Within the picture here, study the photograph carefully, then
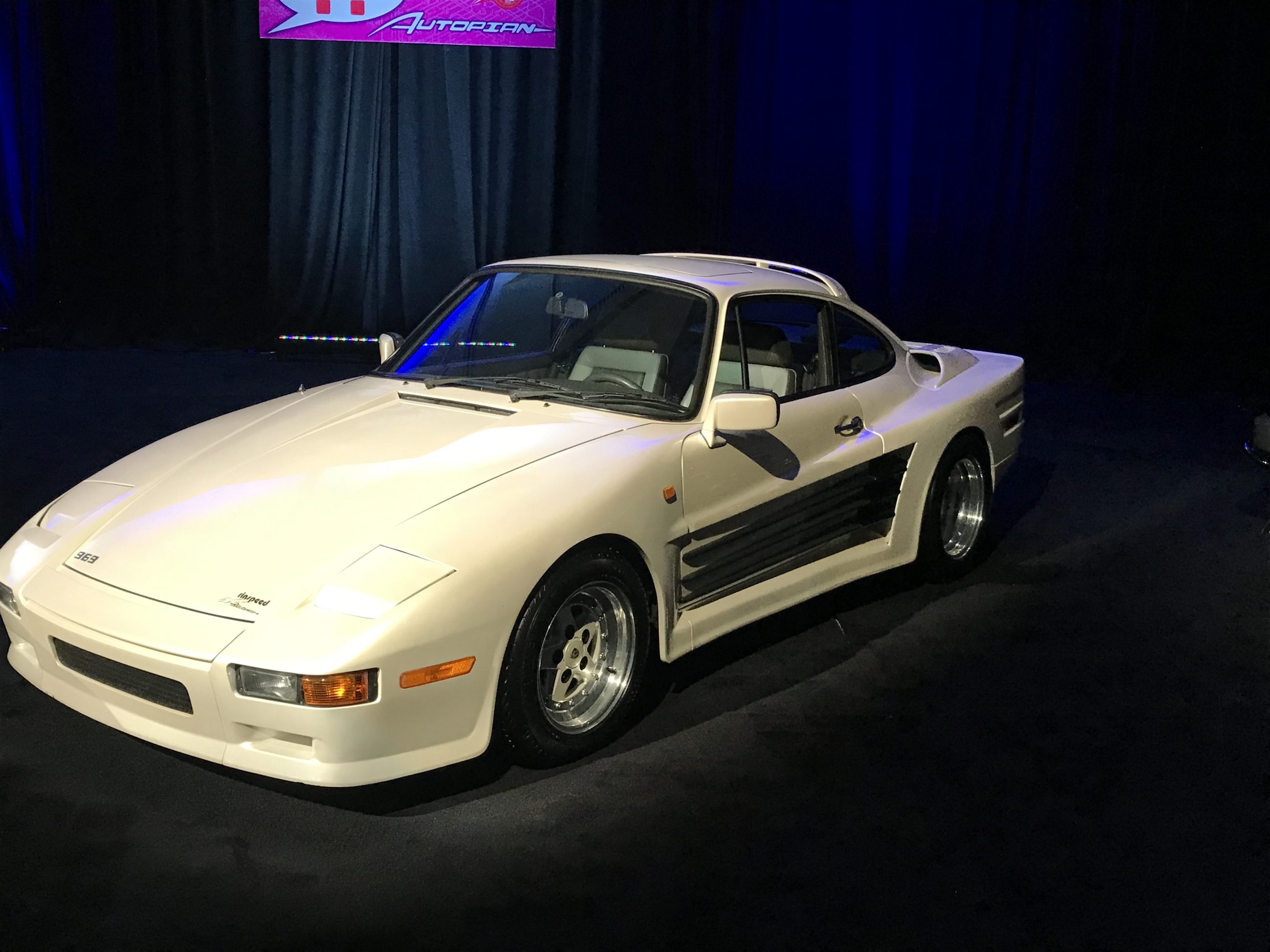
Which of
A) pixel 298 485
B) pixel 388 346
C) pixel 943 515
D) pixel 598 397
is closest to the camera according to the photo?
pixel 298 485

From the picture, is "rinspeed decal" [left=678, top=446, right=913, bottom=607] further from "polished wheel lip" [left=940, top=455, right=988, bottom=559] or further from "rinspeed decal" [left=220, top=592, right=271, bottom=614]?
"rinspeed decal" [left=220, top=592, right=271, bottom=614]

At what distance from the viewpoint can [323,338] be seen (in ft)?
36.9

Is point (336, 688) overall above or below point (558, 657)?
above

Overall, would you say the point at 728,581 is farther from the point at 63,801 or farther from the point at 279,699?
the point at 63,801

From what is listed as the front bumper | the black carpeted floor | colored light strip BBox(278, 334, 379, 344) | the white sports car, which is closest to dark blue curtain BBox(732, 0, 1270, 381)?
colored light strip BBox(278, 334, 379, 344)

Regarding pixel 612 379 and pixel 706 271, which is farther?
pixel 706 271

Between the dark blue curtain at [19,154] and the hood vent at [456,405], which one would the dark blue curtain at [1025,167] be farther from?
the hood vent at [456,405]

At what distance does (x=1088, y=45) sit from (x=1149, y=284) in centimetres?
214

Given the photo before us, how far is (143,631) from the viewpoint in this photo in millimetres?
3041

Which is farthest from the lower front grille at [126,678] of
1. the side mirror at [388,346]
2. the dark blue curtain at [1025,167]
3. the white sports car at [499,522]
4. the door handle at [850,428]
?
the dark blue curtain at [1025,167]

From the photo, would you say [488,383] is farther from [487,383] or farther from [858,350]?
[858,350]

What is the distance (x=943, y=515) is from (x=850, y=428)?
3.08ft

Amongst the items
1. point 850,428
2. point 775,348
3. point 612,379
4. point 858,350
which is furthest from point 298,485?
point 858,350

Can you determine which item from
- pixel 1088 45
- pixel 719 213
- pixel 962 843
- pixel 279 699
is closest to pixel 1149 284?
pixel 1088 45
